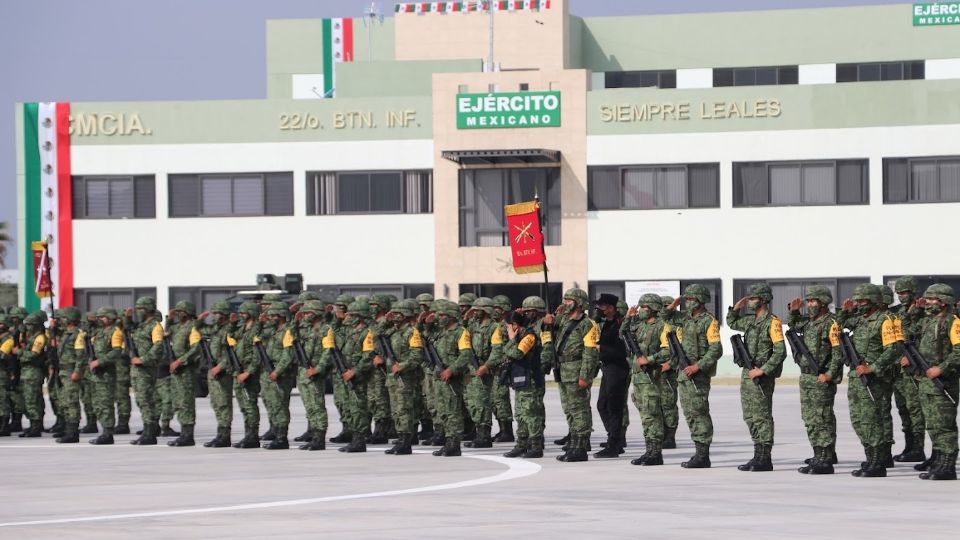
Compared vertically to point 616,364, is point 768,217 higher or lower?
higher

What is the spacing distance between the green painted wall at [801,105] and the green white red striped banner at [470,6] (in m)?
13.0

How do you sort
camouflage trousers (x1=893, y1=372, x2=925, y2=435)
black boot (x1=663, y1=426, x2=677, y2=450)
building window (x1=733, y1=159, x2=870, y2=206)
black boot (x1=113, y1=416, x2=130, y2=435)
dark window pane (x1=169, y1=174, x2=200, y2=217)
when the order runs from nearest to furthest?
camouflage trousers (x1=893, y1=372, x2=925, y2=435)
black boot (x1=663, y1=426, x2=677, y2=450)
black boot (x1=113, y1=416, x2=130, y2=435)
building window (x1=733, y1=159, x2=870, y2=206)
dark window pane (x1=169, y1=174, x2=200, y2=217)

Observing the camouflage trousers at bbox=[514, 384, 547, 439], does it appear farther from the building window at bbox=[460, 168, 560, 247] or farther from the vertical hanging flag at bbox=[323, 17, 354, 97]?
the vertical hanging flag at bbox=[323, 17, 354, 97]

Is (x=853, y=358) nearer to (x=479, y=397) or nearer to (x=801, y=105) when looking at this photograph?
(x=479, y=397)

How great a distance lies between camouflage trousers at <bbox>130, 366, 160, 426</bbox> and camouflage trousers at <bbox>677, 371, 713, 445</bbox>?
8502mm

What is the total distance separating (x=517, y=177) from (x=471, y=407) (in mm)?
25317

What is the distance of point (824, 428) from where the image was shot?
1717 centimetres

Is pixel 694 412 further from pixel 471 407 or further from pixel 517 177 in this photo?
pixel 517 177

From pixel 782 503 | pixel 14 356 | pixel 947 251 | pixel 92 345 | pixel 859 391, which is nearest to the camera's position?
pixel 782 503

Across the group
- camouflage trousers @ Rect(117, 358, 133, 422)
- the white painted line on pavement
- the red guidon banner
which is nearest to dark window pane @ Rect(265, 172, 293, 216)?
the red guidon banner

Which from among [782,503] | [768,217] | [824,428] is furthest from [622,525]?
[768,217]

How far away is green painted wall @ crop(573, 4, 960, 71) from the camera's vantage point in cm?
5912

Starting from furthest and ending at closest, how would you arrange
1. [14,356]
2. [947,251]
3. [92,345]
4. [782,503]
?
[947,251]
[14,356]
[92,345]
[782,503]

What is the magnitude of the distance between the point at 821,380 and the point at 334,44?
1848 inches
